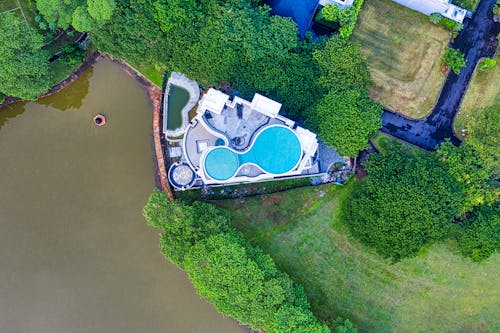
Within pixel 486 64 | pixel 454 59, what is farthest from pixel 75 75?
pixel 486 64

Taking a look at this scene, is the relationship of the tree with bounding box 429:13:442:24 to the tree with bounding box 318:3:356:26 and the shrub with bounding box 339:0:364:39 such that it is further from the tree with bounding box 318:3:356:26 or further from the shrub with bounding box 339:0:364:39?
the tree with bounding box 318:3:356:26

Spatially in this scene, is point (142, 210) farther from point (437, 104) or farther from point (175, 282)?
point (437, 104)

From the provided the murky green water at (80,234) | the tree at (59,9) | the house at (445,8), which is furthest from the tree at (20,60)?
the house at (445,8)

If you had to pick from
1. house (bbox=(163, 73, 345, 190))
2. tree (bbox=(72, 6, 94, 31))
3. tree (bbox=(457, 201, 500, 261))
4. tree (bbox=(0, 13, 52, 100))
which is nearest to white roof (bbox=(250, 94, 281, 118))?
house (bbox=(163, 73, 345, 190))

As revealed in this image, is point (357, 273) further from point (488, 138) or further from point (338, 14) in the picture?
point (338, 14)

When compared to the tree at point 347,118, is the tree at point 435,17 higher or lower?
higher

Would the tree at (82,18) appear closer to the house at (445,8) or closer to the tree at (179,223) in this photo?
the tree at (179,223)
